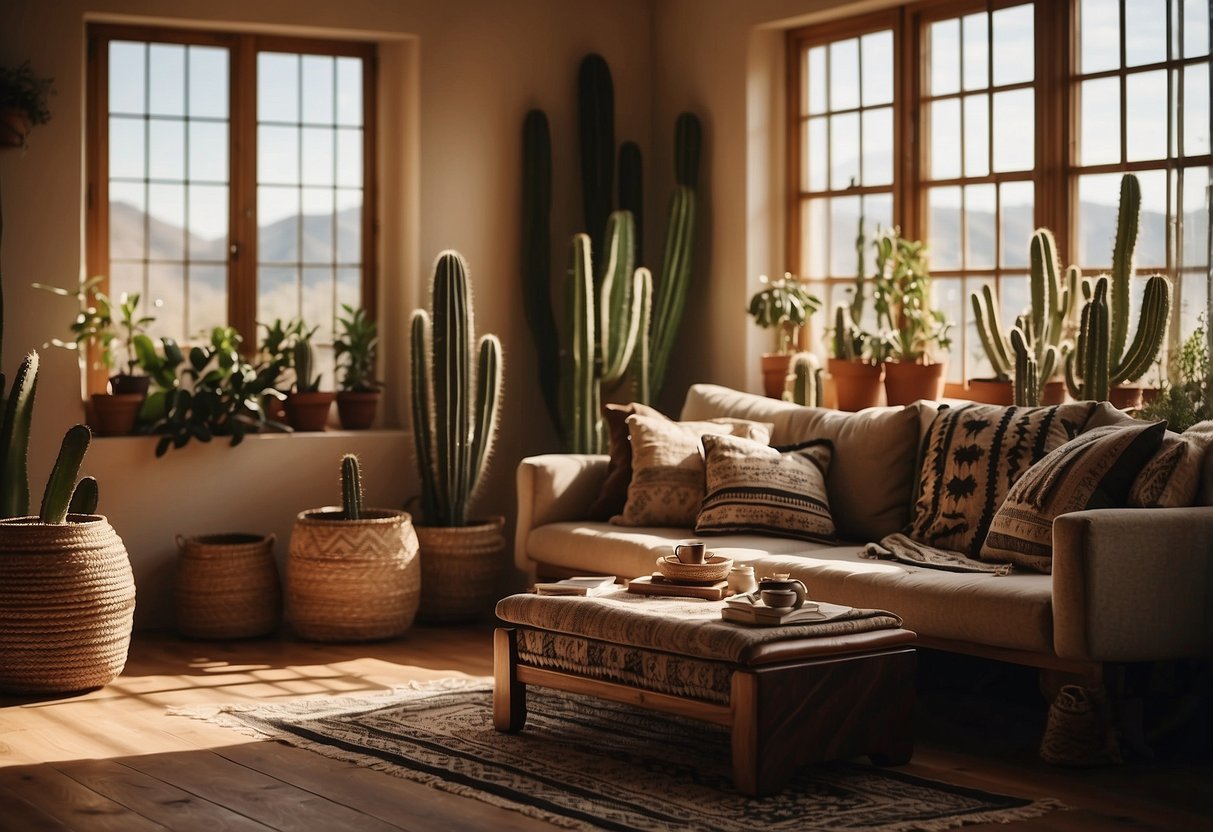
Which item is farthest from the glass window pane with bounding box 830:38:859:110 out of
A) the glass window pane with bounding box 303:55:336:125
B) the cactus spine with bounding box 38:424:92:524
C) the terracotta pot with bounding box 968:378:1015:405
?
the cactus spine with bounding box 38:424:92:524

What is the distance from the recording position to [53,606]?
4.55 meters

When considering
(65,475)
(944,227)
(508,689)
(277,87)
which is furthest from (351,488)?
(944,227)

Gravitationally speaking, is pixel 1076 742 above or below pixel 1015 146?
below

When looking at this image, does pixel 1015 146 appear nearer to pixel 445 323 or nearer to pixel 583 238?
pixel 583 238

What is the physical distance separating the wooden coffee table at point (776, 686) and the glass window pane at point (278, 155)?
3053 millimetres

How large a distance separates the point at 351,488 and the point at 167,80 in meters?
1.94

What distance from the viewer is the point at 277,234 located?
634 cm

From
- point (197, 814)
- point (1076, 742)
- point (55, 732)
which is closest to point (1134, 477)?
point (1076, 742)

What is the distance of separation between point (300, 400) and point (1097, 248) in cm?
314

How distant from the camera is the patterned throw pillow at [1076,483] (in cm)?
396

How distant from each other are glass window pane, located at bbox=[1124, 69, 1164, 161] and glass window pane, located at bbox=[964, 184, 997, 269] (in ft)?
1.94

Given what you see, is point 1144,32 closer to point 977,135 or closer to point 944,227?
point 977,135

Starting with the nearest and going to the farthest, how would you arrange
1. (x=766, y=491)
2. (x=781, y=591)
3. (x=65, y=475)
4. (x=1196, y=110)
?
1. (x=781, y=591)
2. (x=1196, y=110)
3. (x=65, y=475)
4. (x=766, y=491)

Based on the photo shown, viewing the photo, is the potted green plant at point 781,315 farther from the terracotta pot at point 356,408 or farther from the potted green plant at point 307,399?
the potted green plant at point 307,399
